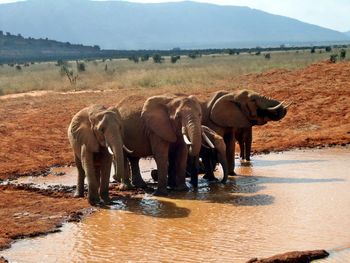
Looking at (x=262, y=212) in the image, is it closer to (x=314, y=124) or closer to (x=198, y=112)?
(x=198, y=112)

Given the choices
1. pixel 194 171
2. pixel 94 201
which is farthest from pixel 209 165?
pixel 94 201

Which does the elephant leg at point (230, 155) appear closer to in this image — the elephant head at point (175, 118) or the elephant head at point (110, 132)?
the elephant head at point (175, 118)

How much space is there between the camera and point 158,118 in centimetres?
1391

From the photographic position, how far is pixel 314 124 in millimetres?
23062

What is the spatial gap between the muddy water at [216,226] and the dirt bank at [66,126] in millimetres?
761

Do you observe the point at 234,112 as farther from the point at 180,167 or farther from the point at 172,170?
the point at 180,167

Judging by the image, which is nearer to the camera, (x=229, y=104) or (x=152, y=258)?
(x=152, y=258)

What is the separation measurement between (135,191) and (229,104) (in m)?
3.61

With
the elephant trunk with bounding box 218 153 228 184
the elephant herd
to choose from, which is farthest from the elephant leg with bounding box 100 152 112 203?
the elephant trunk with bounding box 218 153 228 184

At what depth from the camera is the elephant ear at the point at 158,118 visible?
1379 cm

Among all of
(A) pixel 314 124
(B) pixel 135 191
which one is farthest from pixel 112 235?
(A) pixel 314 124

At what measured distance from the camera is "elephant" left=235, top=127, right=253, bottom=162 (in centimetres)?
1723

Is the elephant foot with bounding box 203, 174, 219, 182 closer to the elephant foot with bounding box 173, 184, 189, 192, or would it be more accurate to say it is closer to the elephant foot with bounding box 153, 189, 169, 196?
the elephant foot with bounding box 173, 184, 189, 192

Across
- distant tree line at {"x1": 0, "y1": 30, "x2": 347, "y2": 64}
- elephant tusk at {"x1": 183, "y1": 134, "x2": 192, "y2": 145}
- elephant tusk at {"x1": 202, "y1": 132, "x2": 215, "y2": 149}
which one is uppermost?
elephant tusk at {"x1": 183, "y1": 134, "x2": 192, "y2": 145}
